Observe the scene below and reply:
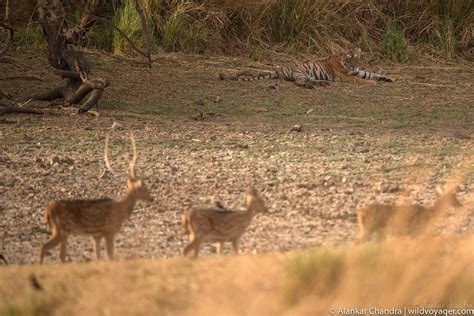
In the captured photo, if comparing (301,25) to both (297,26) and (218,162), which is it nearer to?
(297,26)

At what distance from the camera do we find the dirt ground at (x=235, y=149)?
9156mm

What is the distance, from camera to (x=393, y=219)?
25.6 feet


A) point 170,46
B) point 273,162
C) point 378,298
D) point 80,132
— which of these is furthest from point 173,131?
point 378,298

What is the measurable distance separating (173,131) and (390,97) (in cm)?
401

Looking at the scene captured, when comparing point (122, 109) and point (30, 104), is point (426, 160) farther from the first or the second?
point (30, 104)

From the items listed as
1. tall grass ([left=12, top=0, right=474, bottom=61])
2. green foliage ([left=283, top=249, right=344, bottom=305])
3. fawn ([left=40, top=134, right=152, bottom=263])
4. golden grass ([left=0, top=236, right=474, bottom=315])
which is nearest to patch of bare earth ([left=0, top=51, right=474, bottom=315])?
golden grass ([left=0, top=236, right=474, bottom=315])

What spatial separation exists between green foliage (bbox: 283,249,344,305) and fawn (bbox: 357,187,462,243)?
108 cm

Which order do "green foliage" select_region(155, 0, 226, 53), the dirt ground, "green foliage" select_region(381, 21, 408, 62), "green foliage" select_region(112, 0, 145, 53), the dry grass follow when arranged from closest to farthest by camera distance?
the dirt ground → "green foliage" select_region(112, 0, 145, 53) → "green foliage" select_region(155, 0, 226, 53) → the dry grass → "green foliage" select_region(381, 21, 408, 62)

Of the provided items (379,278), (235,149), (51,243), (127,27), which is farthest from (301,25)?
(379,278)

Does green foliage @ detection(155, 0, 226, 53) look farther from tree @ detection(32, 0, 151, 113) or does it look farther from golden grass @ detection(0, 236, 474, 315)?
golden grass @ detection(0, 236, 474, 315)

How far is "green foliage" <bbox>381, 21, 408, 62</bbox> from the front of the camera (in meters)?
18.5

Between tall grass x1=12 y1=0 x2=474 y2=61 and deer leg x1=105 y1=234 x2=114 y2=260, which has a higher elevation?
deer leg x1=105 y1=234 x2=114 y2=260

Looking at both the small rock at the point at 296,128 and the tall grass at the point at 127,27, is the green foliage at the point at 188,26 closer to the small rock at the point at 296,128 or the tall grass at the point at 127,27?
the tall grass at the point at 127,27

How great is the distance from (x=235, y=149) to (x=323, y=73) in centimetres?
551
